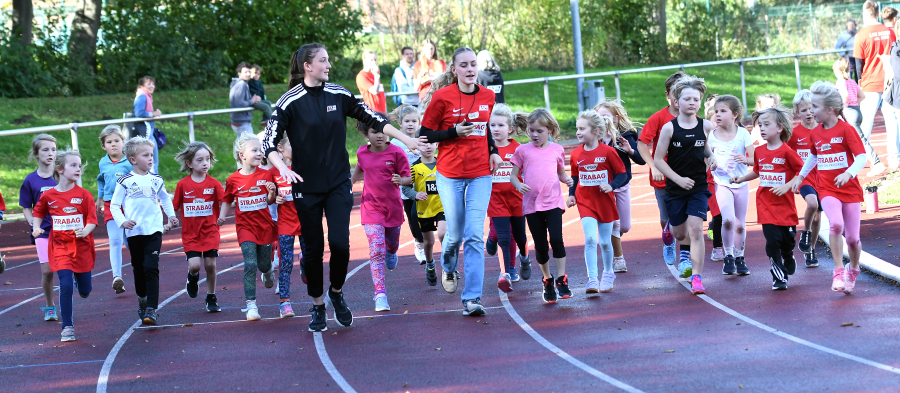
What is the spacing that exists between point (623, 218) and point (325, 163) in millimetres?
3110

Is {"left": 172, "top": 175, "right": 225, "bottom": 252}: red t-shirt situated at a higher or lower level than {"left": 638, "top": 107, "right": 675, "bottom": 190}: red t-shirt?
lower

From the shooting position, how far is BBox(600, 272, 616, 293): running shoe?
7934mm

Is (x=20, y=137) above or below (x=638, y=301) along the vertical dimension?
above

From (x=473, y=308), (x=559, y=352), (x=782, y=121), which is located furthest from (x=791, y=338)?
(x=782, y=121)

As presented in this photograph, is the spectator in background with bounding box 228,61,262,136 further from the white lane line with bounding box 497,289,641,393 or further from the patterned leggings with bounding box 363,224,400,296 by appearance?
the white lane line with bounding box 497,289,641,393

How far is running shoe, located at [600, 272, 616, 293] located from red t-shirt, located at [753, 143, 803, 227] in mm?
1268

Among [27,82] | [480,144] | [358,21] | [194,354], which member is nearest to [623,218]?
[480,144]

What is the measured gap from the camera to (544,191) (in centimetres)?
770

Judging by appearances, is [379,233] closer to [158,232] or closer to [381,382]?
[158,232]

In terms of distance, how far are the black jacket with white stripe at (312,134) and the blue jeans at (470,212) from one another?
28.6 inches

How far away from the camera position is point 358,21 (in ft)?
93.8

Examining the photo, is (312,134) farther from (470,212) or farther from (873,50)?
(873,50)

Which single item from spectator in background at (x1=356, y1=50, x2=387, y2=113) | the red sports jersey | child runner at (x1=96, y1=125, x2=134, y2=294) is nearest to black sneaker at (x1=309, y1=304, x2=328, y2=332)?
child runner at (x1=96, y1=125, x2=134, y2=294)

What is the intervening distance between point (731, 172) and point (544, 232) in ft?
6.29
